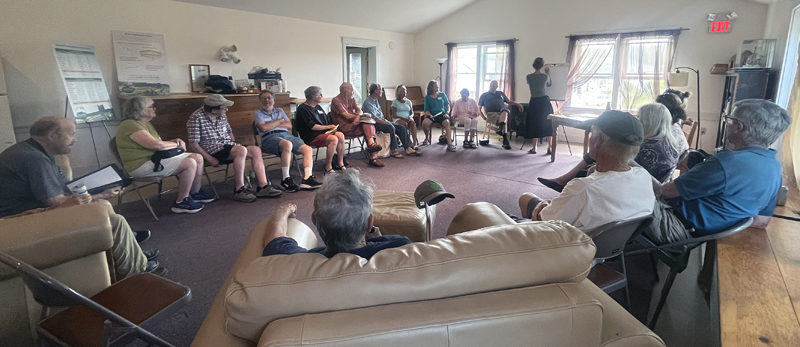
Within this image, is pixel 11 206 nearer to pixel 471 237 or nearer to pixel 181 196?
pixel 181 196

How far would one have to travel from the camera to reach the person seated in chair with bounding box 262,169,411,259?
46.1 inches

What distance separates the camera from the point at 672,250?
2.00m

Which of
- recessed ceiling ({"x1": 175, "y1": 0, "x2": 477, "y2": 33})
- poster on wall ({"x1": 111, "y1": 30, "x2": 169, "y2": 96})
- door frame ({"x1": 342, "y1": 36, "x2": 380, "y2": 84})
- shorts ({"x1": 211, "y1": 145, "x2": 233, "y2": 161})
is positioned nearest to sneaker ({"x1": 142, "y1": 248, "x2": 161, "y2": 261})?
shorts ({"x1": 211, "y1": 145, "x2": 233, "y2": 161})

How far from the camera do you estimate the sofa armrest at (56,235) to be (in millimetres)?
1504

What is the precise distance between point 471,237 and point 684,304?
6.25 ft

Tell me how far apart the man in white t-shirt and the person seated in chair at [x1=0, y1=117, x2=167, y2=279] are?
2191 millimetres

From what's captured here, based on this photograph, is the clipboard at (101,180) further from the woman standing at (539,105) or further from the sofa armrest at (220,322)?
the woman standing at (539,105)

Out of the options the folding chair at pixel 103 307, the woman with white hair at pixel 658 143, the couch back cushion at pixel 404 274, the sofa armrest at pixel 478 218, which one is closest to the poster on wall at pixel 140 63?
the folding chair at pixel 103 307

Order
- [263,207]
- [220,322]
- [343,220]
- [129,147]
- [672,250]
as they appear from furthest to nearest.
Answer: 1. [263,207]
2. [129,147]
3. [672,250]
4. [343,220]
5. [220,322]

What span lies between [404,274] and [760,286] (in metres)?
1.75

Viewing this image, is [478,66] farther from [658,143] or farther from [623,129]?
[623,129]

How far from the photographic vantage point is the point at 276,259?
94 centimetres

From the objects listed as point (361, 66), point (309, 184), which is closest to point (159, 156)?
point (309, 184)

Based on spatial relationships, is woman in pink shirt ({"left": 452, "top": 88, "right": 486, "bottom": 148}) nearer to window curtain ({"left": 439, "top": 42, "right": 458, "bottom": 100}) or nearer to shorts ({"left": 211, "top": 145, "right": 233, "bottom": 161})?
window curtain ({"left": 439, "top": 42, "right": 458, "bottom": 100})
